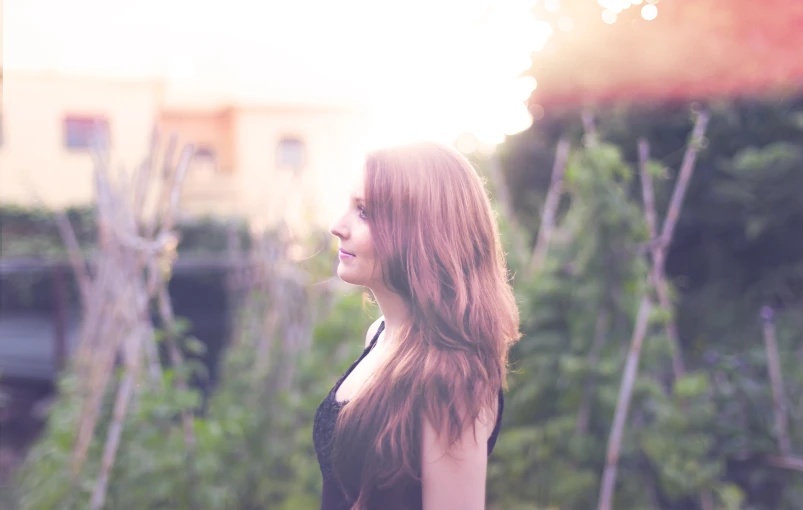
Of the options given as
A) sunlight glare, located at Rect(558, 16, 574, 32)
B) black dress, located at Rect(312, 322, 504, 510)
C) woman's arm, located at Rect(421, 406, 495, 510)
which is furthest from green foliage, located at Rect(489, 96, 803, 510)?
woman's arm, located at Rect(421, 406, 495, 510)

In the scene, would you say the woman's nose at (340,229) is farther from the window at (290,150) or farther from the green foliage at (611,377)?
the window at (290,150)

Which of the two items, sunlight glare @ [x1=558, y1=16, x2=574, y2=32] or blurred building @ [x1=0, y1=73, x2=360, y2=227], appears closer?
sunlight glare @ [x1=558, y1=16, x2=574, y2=32]

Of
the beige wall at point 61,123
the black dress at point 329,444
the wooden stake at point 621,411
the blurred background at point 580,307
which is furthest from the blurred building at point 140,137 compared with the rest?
the black dress at point 329,444

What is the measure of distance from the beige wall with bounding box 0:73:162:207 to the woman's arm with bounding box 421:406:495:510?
1559 centimetres

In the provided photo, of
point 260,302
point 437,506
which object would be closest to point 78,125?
point 260,302

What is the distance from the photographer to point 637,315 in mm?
2768

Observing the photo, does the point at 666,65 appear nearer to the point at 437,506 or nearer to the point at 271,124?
the point at 437,506

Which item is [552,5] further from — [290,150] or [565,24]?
[290,150]

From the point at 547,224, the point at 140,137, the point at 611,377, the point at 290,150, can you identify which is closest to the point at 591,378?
the point at 611,377

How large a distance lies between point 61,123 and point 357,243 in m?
17.0

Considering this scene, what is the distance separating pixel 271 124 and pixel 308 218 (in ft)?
48.9

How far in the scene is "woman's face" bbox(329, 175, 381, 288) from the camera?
126cm

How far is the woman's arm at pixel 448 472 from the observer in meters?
1.16

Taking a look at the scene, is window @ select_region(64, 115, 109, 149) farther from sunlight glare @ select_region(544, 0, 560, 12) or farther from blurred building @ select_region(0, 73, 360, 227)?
sunlight glare @ select_region(544, 0, 560, 12)
